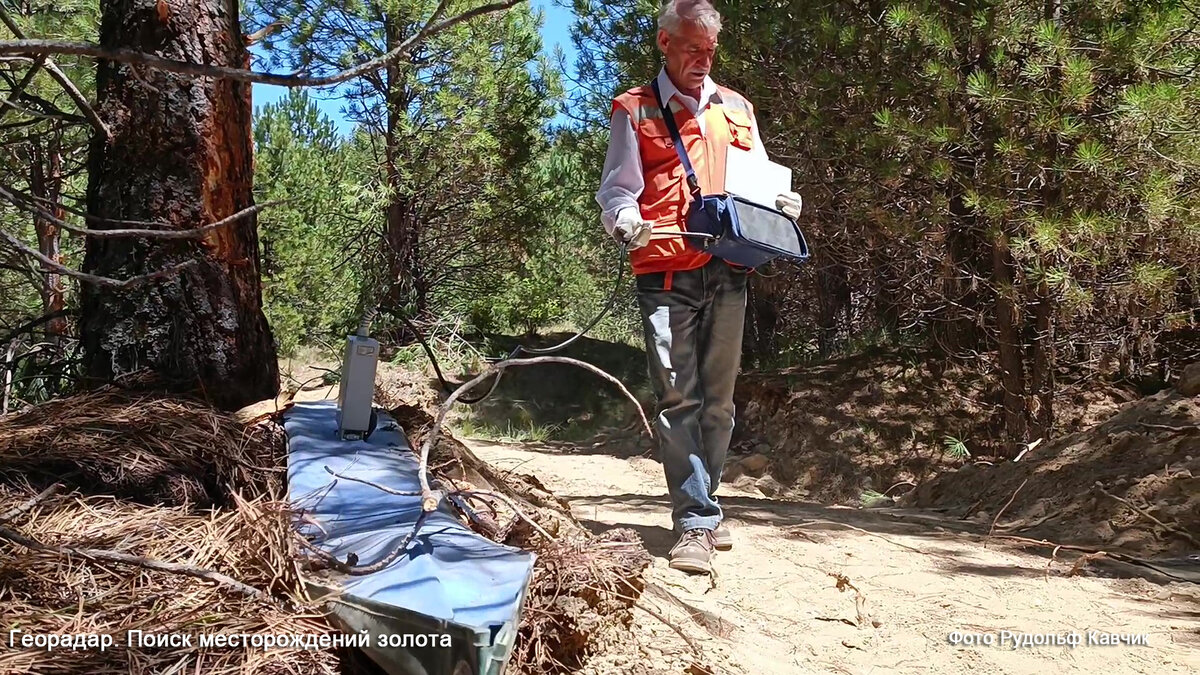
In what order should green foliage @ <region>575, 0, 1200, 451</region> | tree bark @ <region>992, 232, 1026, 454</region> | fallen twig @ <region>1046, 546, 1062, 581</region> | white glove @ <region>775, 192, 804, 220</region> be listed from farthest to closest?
1. tree bark @ <region>992, 232, 1026, 454</region>
2. green foliage @ <region>575, 0, 1200, 451</region>
3. fallen twig @ <region>1046, 546, 1062, 581</region>
4. white glove @ <region>775, 192, 804, 220</region>

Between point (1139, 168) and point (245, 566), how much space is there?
176 inches

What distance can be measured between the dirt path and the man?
0.29 metres

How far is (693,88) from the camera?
2.95 m

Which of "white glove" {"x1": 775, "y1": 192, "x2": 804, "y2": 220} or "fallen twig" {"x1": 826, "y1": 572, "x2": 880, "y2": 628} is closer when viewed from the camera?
"fallen twig" {"x1": 826, "y1": 572, "x2": 880, "y2": 628}

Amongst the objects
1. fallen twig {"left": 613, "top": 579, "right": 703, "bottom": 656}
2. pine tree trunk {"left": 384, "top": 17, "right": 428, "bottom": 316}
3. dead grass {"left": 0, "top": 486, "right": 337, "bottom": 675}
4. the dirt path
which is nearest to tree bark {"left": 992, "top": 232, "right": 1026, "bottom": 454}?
the dirt path

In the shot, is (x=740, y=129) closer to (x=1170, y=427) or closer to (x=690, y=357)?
(x=690, y=357)

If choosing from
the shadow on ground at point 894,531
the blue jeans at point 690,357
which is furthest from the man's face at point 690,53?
the shadow on ground at point 894,531

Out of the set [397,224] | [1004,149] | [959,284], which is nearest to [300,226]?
[397,224]

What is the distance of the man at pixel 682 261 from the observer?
9.44ft

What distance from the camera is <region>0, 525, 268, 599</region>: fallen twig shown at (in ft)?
5.86

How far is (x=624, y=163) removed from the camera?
9.48 ft

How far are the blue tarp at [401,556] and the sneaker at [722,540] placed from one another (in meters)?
1.02

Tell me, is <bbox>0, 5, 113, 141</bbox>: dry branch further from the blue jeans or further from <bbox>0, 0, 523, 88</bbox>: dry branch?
the blue jeans

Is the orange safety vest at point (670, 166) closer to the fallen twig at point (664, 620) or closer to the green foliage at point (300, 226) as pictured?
the fallen twig at point (664, 620)
